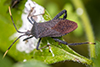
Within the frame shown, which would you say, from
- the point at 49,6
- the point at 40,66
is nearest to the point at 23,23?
the point at 49,6

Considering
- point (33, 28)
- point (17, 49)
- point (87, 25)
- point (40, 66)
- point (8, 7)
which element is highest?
point (8, 7)

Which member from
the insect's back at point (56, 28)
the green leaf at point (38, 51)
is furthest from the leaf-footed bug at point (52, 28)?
the green leaf at point (38, 51)

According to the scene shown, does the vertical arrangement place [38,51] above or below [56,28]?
below

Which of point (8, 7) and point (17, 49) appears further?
point (8, 7)

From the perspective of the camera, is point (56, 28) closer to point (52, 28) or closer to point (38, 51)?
point (52, 28)

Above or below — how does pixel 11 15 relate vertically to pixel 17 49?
above

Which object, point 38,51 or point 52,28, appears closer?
point 38,51

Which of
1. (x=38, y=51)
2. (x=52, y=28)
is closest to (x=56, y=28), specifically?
(x=52, y=28)

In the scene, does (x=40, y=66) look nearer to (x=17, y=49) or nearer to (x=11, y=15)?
(x=17, y=49)
